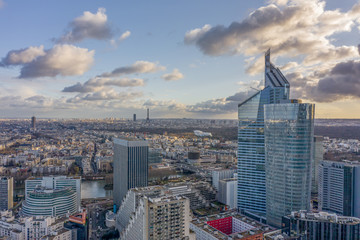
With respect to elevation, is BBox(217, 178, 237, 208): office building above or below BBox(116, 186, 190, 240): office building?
below

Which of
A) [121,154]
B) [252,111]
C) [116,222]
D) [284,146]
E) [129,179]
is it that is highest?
[252,111]

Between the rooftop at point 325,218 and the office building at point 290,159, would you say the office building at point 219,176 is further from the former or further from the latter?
the rooftop at point 325,218

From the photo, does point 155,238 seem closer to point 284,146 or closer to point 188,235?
point 188,235

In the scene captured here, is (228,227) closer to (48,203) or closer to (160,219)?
(160,219)

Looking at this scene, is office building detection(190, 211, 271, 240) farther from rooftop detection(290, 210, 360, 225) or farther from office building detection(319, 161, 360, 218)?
office building detection(319, 161, 360, 218)

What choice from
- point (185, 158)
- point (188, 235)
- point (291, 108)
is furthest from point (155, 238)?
point (185, 158)

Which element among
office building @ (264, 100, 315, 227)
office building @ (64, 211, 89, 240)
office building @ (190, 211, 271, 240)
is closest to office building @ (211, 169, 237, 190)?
office building @ (190, 211, 271, 240)
